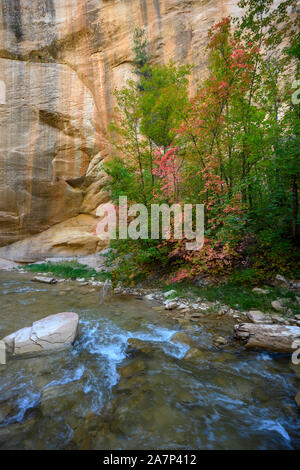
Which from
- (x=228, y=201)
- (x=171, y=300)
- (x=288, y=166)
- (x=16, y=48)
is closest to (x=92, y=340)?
(x=171, y=300)

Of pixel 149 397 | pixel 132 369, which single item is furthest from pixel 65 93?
pixel 149 397

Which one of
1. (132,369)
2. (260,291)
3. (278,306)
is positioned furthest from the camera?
(260,291)

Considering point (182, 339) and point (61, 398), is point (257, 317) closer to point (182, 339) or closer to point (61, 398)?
point (182, 339)

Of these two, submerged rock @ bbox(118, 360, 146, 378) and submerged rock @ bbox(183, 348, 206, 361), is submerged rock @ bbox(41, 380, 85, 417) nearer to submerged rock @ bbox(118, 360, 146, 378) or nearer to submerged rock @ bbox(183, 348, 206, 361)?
submerged rock @ bbox(118, 360, 146, 378)

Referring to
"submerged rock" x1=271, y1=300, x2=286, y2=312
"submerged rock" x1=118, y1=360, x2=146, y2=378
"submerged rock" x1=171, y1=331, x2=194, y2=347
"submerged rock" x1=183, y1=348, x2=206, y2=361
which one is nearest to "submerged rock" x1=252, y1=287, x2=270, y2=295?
"submerged rock" x1=271, y1=300, x2=286, y2=312

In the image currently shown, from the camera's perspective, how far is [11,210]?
1271cm

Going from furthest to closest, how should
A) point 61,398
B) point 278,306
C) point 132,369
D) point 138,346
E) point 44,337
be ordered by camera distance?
point 278,306 → point 138,346 → point 44,337 → point 132,369 → point 61,398

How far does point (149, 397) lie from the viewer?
80.3 inches

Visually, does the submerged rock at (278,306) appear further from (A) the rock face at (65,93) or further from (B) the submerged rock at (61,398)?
(A) the rock face at (65,93)

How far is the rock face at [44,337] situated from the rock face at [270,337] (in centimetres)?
278

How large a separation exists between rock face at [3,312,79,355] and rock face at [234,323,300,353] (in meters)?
2.78

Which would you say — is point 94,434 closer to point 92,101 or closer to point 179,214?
point 179,214

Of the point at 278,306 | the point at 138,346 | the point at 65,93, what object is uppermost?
the point at 65,93

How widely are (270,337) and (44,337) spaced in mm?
3431
